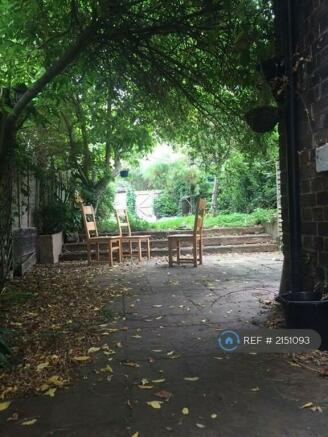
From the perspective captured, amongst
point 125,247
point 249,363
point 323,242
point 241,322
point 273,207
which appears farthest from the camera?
point 273,207

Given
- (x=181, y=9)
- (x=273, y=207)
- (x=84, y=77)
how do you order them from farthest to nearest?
1. (x=273, y=207)
2. (x=84, y=77)
3. (x=181, y=9)

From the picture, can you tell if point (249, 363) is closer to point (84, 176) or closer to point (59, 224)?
point (59, 224)

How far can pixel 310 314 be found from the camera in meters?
2.88

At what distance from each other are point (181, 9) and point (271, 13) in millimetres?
883

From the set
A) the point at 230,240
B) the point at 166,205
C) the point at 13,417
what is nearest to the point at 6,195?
the point at 13,417

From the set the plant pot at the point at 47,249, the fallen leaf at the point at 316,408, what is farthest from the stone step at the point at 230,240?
the fallen leaf at the point at 316,408

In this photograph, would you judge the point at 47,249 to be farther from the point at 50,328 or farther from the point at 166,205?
the point at 166,205

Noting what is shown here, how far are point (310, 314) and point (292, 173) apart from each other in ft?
3.88

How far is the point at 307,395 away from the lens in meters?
2.24

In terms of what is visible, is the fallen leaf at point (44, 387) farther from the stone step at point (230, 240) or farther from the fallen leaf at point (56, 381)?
the stone step at point (230, 240)

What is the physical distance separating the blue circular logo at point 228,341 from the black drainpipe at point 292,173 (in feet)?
2.04

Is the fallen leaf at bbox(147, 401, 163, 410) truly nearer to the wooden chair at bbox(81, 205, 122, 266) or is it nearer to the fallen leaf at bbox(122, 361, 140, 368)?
the fallen leaf at bbox(122, 361, 140, 368)

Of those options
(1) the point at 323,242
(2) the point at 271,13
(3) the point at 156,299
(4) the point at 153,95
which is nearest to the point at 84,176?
(4) the point at 153,95

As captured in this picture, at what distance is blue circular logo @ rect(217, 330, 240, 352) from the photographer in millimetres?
3018
